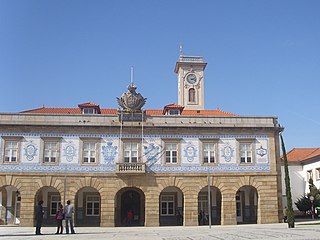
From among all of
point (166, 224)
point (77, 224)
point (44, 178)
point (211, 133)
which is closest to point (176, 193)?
point (166, 224)

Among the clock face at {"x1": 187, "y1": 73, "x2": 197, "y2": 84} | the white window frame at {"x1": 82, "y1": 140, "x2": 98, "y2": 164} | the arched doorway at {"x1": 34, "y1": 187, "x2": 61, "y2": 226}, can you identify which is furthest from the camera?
the clock face at {"x1": 187, "y1": 73, "x2": 197, "y2": 84}

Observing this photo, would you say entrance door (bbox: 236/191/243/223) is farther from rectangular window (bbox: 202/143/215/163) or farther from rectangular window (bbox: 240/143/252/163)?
rectangular window (bbox: 202/143/215/163)

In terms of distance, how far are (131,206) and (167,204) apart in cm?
275

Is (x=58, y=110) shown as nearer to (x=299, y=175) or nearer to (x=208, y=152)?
(x=208, y=152)

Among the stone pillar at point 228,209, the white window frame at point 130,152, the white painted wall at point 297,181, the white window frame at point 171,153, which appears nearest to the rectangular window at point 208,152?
the white window frame at point 171,153

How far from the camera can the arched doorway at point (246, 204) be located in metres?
32.7

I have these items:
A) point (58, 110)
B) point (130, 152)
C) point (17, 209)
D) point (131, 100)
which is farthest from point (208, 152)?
point (17, 209)

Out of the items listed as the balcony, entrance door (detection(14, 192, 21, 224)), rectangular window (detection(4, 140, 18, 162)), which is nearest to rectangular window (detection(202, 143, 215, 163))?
the balcony

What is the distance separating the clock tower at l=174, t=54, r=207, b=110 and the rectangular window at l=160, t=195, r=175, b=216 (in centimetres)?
1911

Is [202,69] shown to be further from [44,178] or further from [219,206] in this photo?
[44,178]

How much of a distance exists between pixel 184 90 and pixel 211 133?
2017 cm

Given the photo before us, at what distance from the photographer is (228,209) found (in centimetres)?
3061

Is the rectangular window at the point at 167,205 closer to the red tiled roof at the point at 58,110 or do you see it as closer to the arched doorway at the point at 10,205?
the red tiled roof at the point at 58,110

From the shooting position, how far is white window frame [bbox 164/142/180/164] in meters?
30.7
